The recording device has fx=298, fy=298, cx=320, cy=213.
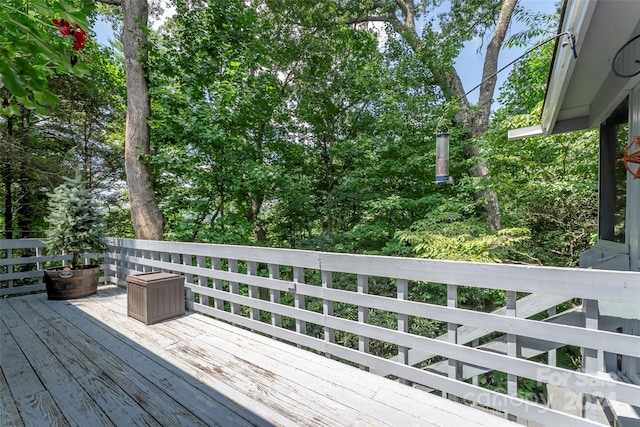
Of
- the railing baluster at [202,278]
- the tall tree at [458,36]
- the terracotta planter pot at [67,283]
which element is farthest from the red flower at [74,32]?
the tall tree at [458,36]

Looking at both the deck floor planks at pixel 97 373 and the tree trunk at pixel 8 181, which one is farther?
the tree trunk at pixel 8 181

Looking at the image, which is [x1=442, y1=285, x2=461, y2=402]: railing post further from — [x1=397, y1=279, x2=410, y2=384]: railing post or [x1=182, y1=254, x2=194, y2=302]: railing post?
[x1=182, y1=254, x2=194, y2=302]: railing post

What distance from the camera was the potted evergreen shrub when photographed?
14.4 ft

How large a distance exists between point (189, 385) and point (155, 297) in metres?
1.57

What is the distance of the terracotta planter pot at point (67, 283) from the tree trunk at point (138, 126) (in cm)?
135

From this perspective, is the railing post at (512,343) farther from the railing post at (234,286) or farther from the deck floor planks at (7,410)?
the deck floor planks at (7,410)

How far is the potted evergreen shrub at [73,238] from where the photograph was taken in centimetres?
439

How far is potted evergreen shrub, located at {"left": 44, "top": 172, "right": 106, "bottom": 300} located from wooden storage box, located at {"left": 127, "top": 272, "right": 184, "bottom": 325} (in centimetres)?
163

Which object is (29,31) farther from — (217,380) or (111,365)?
(111,365)

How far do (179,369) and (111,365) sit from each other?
601mm

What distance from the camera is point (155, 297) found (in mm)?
3354

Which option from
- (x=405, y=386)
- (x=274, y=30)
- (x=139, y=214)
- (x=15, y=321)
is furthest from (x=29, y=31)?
→ (x=274, y=30)

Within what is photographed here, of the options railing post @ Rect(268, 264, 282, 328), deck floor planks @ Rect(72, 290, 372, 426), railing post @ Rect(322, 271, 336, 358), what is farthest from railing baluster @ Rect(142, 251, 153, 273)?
railing post @ Rect(322, 271, 336, 358)

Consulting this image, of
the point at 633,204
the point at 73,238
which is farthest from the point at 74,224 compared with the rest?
the point at 633,204
